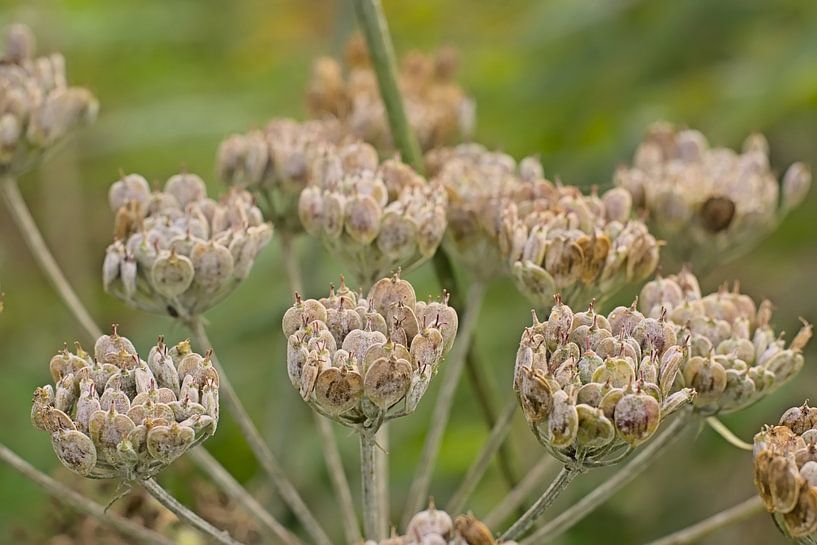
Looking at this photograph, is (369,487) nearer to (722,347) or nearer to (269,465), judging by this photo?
(269,465)

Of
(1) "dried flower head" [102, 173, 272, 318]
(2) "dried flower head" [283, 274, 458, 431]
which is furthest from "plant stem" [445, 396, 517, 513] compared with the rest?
(1) "dried flower head" [102, 173, 272, 318]

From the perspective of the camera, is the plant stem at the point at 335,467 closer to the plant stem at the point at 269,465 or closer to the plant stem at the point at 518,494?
the plant stem at the point at 269,465

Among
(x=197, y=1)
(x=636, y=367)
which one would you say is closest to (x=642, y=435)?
(x=636, y=367)

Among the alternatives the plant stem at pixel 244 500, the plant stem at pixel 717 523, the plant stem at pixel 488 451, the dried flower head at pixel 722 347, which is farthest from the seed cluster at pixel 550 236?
the plant stem at pixel 244 500

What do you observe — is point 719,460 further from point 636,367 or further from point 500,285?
point 636,367

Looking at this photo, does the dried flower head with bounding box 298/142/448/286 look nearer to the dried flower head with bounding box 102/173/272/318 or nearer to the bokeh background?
the dried flower head with bounding box 102/173/272/318
